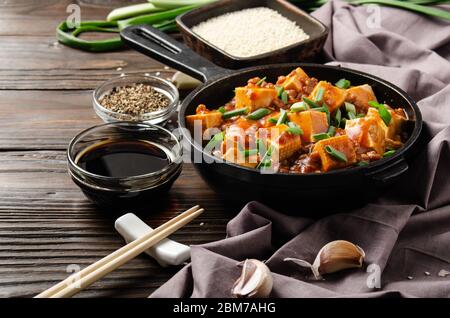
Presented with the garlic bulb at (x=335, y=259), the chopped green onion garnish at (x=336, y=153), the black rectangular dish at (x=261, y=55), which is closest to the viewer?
the garlic bulb at (x=335, y=259)

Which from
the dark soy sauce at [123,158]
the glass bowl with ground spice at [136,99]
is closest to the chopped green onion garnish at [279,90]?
the dark soy sauce at [123,158]

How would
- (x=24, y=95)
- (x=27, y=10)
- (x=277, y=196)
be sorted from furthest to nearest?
(x=27, y=10) < (x=24, y=95) < (x=277, y=196)

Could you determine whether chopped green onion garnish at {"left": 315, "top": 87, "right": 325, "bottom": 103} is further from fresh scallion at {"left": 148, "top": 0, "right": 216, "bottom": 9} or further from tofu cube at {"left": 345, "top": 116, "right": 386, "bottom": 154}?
fresh scallion at {"left": 148, "top": 0, "right": 216, "bottom": 9}

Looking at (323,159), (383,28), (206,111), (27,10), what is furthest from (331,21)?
(27,10)

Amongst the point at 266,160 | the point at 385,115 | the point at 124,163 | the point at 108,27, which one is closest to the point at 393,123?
the point at 385,115

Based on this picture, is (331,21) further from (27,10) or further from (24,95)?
(27,10)

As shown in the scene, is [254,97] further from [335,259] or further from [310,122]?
[335,259]

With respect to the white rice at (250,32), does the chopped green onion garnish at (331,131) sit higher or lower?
higher

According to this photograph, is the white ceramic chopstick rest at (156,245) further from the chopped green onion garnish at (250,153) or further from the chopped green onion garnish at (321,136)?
the chopped green onion garnish at (321,136)
